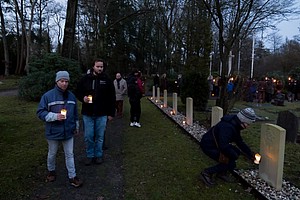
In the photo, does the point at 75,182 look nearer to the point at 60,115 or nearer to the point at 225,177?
the point at 60,115

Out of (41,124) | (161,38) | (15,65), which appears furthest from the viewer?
(15,65)

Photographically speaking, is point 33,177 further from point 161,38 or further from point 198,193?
point 161,38

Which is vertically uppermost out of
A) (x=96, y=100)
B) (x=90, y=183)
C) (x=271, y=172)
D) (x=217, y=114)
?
(x=96, y=100)

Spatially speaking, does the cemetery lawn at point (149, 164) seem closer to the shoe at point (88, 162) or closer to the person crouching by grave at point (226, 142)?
the person crouching by grave at point (226, 142)

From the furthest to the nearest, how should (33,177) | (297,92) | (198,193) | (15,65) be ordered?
(15,65) → (297,92) → (33,177) → (198,193)

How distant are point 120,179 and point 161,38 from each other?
36.9 meters

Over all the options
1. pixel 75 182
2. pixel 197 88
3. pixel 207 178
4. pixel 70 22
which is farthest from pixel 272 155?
pixel 70 22

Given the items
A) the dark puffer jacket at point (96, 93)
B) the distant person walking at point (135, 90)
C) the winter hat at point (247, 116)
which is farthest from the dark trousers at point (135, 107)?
the winter hat at point (247, 116)

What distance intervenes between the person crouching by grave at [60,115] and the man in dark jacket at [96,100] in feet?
2.49

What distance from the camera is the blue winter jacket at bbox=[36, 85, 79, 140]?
4.28 meters

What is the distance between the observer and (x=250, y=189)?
4461mm

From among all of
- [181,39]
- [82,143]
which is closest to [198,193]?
[82,143]

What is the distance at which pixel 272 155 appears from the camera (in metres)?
4.53

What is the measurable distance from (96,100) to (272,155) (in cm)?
315
